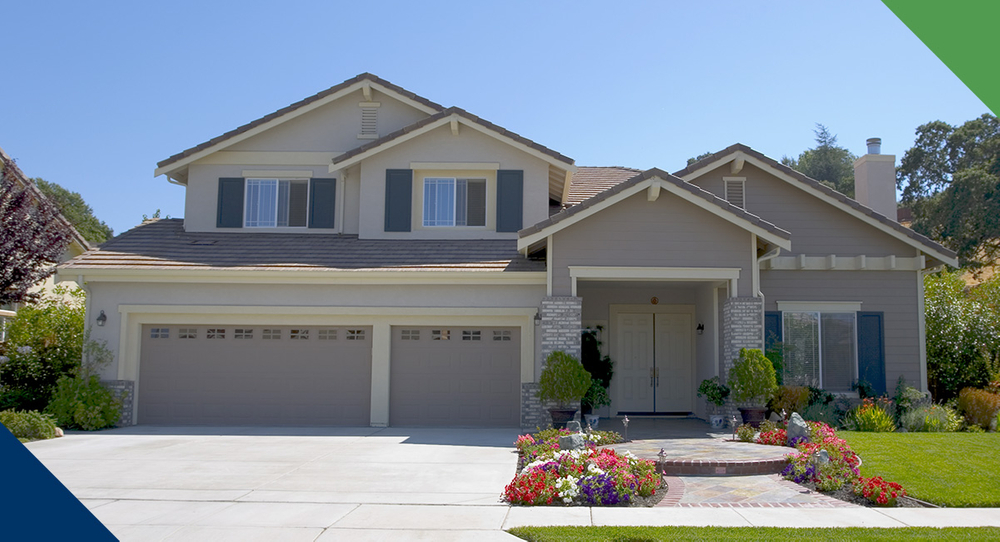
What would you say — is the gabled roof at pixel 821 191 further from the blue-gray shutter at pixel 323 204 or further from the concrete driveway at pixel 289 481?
the blue-gray shutter at pixel 323 204

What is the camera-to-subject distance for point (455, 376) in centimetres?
1588

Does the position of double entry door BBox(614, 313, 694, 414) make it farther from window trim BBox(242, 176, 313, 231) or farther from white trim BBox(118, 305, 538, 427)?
window trim BBox(242, 176, 313, 231)

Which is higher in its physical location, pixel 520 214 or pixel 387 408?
pixel 520 214

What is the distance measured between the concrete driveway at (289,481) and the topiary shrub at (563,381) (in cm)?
114

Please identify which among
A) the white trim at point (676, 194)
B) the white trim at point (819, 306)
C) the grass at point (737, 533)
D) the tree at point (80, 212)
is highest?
the tree at point (80, 212)

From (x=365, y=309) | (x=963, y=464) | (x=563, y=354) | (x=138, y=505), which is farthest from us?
(x=365, y=309)

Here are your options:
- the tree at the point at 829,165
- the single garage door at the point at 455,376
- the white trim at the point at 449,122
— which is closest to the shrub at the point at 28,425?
the single garage door at the point at 455,376

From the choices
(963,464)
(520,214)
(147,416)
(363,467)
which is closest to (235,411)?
(147,416)

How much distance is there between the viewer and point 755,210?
17.1 metres

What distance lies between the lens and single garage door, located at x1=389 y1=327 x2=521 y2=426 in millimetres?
15773

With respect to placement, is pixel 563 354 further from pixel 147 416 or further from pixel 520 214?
pixel 147 416

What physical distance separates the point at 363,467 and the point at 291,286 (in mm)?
6009

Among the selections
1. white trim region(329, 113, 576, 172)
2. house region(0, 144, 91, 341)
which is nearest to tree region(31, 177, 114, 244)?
house region(0, 144, 91, 341)

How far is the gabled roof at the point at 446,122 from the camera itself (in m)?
17.1
